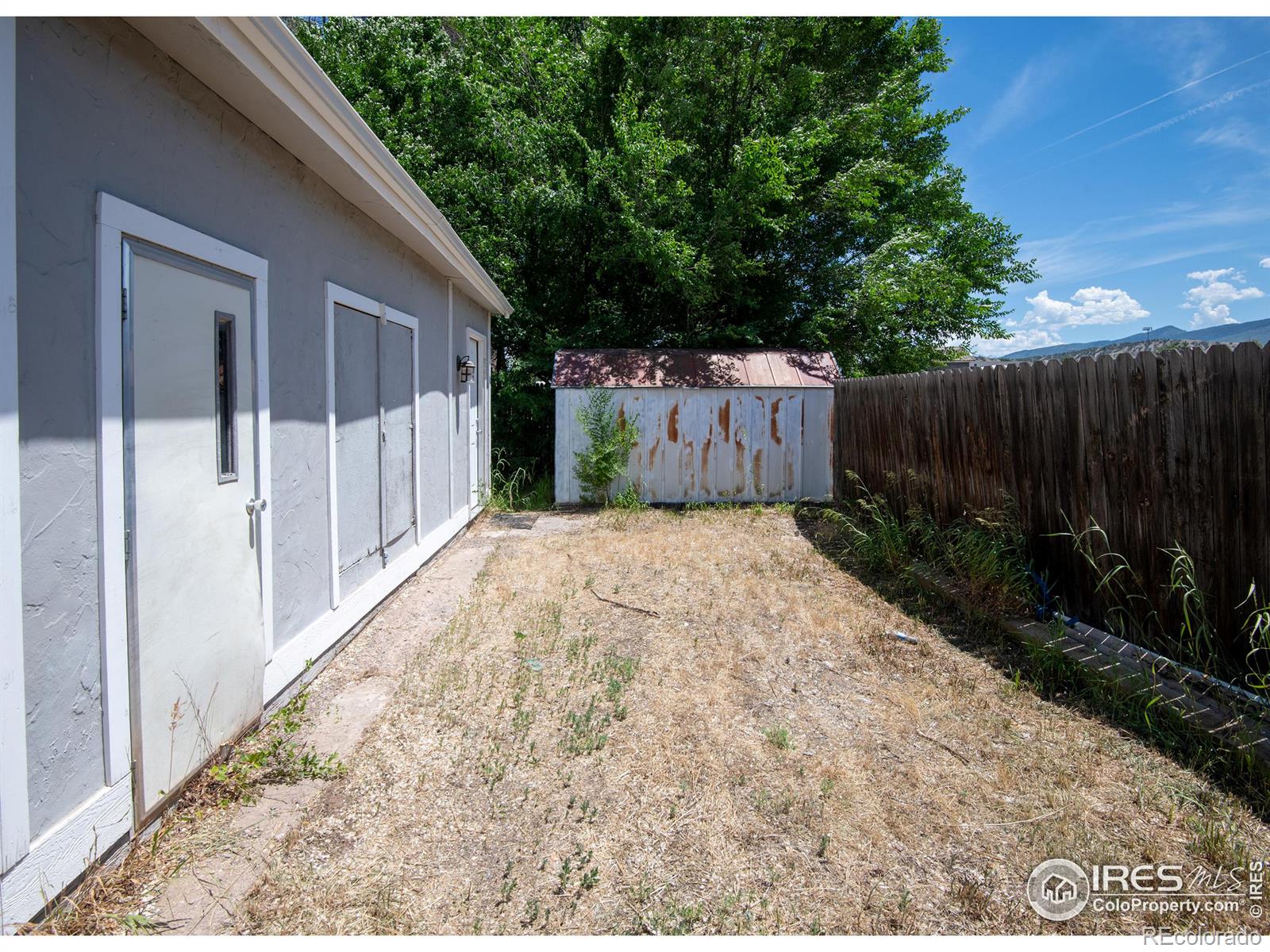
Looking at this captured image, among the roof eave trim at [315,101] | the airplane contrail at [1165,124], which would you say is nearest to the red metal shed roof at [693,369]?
the airplane contrail at [1165,124]

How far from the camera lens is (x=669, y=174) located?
10.1 m

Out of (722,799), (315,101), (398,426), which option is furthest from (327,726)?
(315,101)

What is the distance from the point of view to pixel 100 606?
77.1 inches

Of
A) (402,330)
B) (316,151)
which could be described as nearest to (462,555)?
(402,330)

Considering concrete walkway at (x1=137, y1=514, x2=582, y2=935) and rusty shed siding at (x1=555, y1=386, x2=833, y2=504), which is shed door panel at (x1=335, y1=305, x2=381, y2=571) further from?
rusty shed siding at (x1=555, y1=386, x2=833, y2=504)

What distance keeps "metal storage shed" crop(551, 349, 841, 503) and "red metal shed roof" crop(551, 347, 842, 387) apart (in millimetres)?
23

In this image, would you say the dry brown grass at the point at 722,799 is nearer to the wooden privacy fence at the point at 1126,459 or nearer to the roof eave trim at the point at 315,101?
the wooden privacy fence at the point at 1126,459

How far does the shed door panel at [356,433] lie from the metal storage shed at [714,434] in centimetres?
437

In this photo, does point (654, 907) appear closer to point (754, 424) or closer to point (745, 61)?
point (754, 424)

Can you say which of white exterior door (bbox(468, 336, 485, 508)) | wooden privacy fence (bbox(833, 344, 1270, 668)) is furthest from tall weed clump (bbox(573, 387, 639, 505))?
wooden privacy fence (bbox(833, 344, 1270, 668))

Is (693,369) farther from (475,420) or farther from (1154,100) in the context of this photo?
(1154,100)

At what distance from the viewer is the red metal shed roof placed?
8.89m

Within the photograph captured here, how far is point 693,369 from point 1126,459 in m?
6.24

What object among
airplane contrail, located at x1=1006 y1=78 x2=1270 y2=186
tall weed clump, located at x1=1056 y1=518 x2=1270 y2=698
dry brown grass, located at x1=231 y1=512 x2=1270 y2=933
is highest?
airplane contrail, located at x1=1006 y1=78 x2=1270 y2=186
